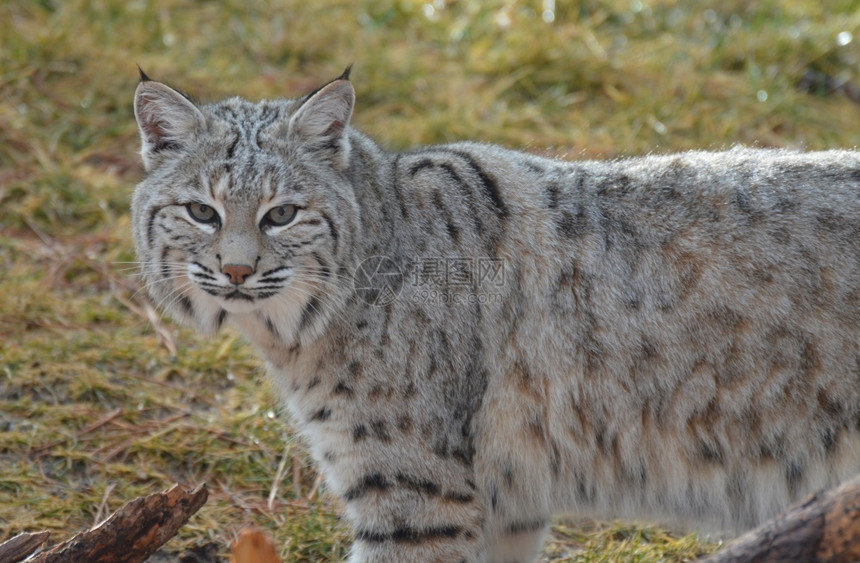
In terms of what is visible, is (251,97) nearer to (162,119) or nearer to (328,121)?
(162,119)

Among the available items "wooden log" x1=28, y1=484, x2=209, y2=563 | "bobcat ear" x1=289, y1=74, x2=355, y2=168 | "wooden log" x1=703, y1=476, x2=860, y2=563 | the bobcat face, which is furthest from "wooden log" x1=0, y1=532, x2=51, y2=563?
"wooden log" x1=703, y1=476, x2=860, y2=563

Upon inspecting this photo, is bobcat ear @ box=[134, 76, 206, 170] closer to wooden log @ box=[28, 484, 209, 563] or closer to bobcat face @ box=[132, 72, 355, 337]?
bobcat face @ box=[132, 72, 355, 337]

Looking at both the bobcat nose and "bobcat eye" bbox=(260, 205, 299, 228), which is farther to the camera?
"bobcat eye" bbox=(260, 205, 299, 228)

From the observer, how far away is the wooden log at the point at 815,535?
2.89 metres

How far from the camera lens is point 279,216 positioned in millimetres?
4133

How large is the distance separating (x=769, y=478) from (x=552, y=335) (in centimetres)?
101

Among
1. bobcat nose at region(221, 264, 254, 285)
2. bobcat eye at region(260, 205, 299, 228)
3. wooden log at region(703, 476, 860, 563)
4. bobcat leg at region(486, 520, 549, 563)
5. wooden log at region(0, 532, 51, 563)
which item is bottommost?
bobcat leg at region(486, 520, 549, 563)

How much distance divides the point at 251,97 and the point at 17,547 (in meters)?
4.86

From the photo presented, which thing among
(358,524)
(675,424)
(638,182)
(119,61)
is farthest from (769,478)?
(119,61)

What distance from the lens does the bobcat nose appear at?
3.98 m

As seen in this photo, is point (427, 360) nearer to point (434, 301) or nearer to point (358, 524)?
point (434, 301)

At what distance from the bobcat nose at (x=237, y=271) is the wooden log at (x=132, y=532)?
782 mm

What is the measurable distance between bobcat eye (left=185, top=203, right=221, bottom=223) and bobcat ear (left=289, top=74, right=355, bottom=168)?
1.46 feet
